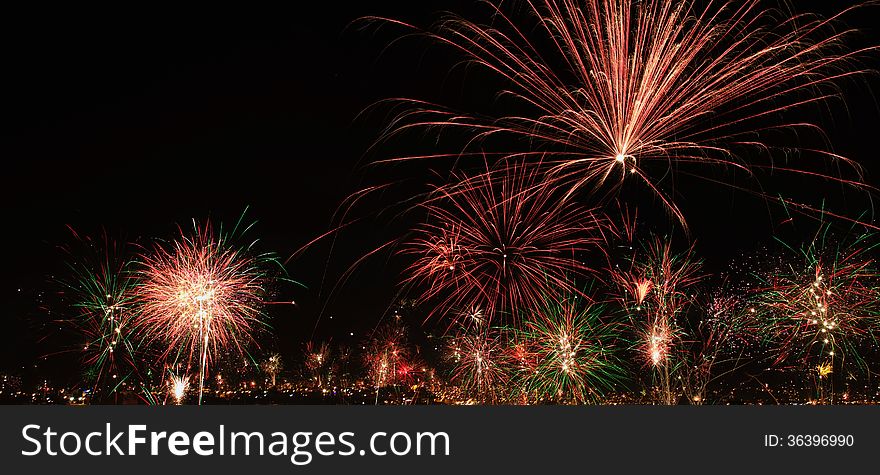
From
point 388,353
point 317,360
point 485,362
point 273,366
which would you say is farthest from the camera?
point 317,360

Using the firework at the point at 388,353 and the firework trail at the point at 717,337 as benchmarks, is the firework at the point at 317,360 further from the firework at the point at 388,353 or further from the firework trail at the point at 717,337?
the firework trail at the point at 717,337

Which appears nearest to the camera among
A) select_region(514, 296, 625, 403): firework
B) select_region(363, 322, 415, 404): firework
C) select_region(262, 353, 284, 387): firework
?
select_region(514, 296, 625, 403): firework

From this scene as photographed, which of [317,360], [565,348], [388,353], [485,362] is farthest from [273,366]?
[565,348]

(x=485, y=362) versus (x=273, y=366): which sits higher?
(x=273, y=366)

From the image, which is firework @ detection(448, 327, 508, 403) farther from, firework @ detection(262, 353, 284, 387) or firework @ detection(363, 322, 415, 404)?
firework @ detection(262, 353, 284, 387)

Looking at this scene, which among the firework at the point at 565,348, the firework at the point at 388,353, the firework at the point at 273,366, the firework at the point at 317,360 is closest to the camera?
the firework at the point at 565,348

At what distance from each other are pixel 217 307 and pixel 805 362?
71487 mm

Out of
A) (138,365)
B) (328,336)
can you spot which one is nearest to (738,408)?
(138,365)

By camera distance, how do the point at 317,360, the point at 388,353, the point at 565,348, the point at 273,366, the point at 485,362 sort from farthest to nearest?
the point at 317,360, the point at 273,366, the point at 388,353, the point at 485,362, the point at 565,348

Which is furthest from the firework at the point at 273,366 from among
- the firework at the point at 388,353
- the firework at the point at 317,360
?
the firework at the point at 388,353

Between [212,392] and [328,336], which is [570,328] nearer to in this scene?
[328,336]

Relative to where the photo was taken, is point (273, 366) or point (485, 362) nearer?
point (485, 362)

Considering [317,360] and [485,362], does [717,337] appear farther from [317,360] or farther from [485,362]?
[317,360]

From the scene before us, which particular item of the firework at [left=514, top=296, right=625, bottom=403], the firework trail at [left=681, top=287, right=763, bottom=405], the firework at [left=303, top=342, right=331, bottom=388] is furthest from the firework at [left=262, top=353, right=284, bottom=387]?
the firework at [left=514, top=296, right=625, bottom=403]
